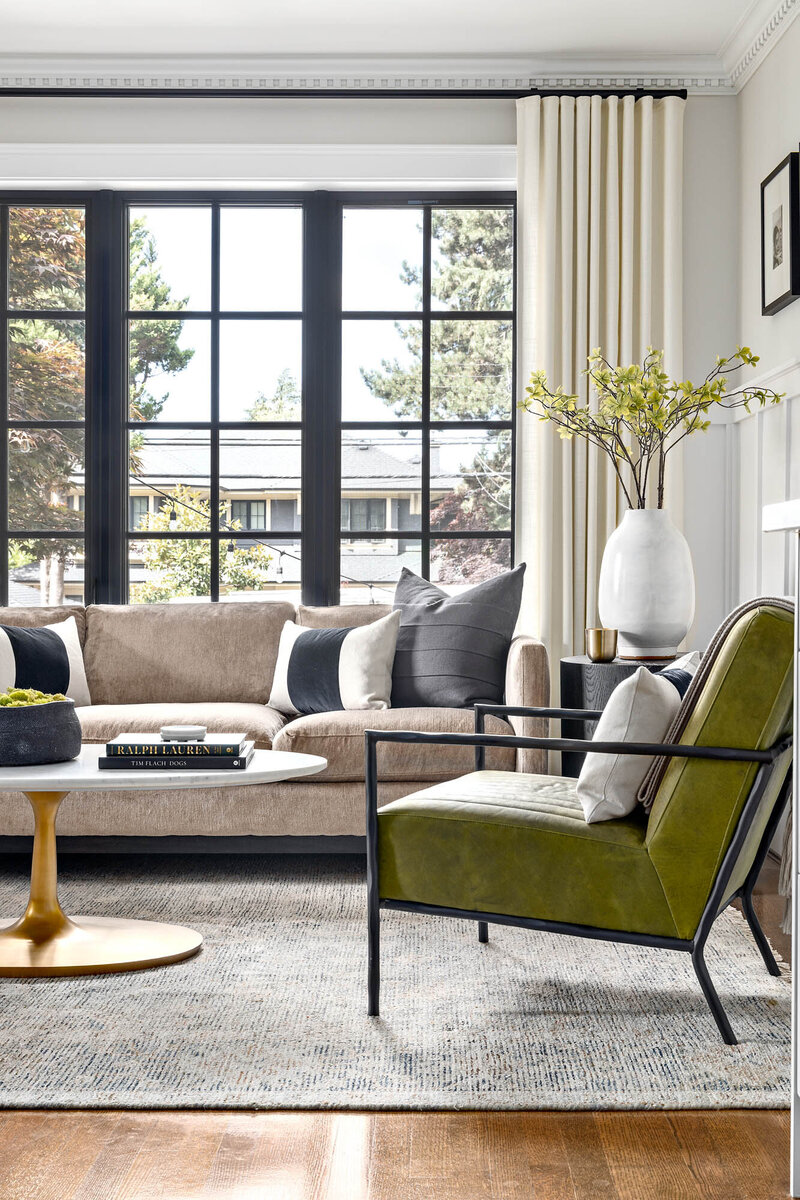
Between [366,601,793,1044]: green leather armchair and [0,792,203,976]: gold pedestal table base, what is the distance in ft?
2.01

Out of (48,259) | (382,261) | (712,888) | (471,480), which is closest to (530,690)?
(471,480)

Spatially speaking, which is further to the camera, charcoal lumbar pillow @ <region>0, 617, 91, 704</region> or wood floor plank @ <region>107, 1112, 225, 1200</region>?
charcoal lumbar pillow @ <region>0, 617, 91, 704</region>

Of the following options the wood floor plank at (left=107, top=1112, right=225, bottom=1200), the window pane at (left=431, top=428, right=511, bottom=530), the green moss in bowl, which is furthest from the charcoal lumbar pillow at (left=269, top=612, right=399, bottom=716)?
the wood floor plank at (left=107, top=1112, right=225, bottom=1200)

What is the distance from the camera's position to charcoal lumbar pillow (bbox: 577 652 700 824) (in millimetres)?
2146

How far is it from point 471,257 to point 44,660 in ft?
7.45

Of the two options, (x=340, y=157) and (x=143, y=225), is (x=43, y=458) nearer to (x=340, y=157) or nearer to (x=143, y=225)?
(x=143, y=225)

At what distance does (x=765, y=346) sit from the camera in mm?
3910

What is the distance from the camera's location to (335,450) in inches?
174

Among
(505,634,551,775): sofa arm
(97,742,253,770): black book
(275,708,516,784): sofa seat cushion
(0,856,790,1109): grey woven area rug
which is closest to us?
(0,856,790,1109): grey woven area rug

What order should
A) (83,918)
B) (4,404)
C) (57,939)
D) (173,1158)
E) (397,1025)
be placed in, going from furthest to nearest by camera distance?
(4,404), (83,918), (57,939), (397,1025), (173,1158)

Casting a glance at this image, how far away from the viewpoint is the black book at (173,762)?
7.92 feet

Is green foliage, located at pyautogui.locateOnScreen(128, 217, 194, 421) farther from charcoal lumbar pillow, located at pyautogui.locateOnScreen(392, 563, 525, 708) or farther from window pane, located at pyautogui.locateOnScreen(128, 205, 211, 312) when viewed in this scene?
charcoal lumbar pillow, located at pyautogui.locateOnScreen(392, 563, 525, 708)

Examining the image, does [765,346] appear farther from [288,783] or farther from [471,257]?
[288,783]

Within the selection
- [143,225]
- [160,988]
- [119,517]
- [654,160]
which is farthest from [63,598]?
[654,160]
